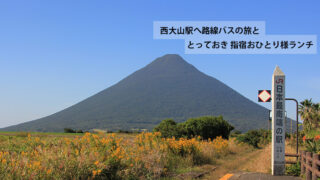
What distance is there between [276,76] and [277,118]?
1660 millimetres

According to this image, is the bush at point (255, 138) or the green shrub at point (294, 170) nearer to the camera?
the green shrub at point (294, 170)

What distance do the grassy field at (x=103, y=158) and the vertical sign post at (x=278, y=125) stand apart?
9.50 feet

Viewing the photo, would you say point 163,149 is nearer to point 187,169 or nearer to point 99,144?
point 187,169

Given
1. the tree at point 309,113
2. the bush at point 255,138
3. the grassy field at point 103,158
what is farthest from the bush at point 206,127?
the tree at point 309,113

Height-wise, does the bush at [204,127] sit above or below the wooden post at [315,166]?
above

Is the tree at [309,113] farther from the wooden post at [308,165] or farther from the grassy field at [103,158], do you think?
the wooden post at [308,165]

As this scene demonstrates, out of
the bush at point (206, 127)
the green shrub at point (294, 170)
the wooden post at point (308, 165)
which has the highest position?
the bush at point (206, 127)

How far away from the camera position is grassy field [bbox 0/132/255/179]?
10789mm

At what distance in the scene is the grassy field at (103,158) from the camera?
10789mm

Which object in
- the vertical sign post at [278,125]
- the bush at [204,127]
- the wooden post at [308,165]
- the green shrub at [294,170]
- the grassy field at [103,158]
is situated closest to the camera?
the grassy field at [103,158]

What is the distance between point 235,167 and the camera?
717 inches

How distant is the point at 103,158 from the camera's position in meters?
12.5

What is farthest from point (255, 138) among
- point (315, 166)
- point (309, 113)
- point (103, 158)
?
point (103, 158)

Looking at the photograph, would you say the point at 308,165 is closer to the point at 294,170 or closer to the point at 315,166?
the point at 315,166
